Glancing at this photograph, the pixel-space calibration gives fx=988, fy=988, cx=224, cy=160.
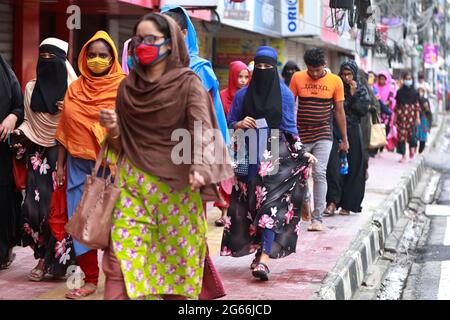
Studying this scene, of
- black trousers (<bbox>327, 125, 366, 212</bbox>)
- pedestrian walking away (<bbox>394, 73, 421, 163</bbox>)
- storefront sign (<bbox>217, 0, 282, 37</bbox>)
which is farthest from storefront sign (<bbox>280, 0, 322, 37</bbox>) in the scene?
black trousers (<bbox>327, 125, 366, 212</bbox>)

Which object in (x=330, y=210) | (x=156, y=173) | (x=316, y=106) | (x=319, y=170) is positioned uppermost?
(x=316, y=106)

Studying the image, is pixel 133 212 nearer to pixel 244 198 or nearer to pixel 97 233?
pixel 97 233

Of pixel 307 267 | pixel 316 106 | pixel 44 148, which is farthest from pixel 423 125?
pixel 44 148

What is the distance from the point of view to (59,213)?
653cm

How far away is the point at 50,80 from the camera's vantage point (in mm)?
6688

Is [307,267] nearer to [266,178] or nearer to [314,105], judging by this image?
[266,178]

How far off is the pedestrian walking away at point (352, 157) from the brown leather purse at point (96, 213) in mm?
5676

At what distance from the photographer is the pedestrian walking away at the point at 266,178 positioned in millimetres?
7043

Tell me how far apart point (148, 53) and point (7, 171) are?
2.56 metres

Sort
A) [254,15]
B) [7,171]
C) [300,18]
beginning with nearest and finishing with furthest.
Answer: [7,171], [254,15], [300,18]

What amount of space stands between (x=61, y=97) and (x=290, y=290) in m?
2.03

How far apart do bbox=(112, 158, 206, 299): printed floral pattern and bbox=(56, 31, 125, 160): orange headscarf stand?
138 centimetres

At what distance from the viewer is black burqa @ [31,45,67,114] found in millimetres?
6652
